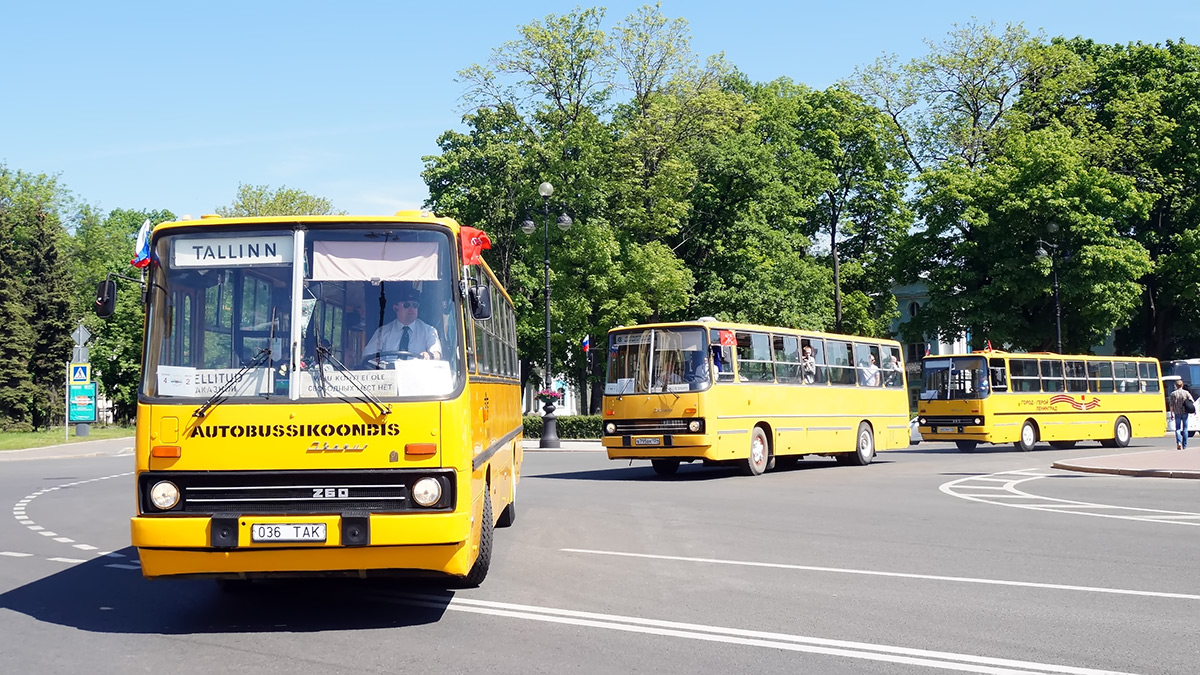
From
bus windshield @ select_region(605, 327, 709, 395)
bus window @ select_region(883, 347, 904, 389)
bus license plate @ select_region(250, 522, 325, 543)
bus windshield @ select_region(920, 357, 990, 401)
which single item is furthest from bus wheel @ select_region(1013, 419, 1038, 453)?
bus license plate @ select_region(250, 522, 325, 543)

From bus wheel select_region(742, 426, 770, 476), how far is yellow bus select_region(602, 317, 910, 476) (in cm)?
2

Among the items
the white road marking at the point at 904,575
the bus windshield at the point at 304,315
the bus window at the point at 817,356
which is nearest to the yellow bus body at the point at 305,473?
the bus windshield at the point at 304,315

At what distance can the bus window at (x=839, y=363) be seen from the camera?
2595 centimetres

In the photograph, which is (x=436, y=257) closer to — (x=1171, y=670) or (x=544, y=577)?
(x=544, y=577)

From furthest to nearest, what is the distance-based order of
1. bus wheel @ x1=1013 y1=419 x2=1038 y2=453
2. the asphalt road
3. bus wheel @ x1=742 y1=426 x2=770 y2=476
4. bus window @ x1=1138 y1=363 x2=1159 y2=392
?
1. bus window @ x1=1138 y1=363 x2=1159 y2=392
2. bus wheel @ x1=1013 y1=419 x2=1038 y2=453
3. bus wheel @ x1=742 y1=426 x2=770 y2=476
4. the asphalt road

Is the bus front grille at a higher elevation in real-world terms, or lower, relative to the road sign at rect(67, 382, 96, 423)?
lower

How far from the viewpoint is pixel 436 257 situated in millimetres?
8266

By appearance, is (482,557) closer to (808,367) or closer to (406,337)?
(406,337)

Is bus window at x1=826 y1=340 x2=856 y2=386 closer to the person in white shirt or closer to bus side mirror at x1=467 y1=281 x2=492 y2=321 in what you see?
bus side mirror at x1=467 y1=281 x2=492 y2=321

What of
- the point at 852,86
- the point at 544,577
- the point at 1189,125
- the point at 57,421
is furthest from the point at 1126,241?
the point at 57,421

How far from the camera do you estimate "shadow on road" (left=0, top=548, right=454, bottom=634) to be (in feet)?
26.3

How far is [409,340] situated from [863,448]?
2073 centimetres

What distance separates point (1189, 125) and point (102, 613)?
53.8m

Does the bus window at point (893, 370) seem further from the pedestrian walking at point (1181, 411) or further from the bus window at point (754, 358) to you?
the pedestrian walking at point (1181, 411)
